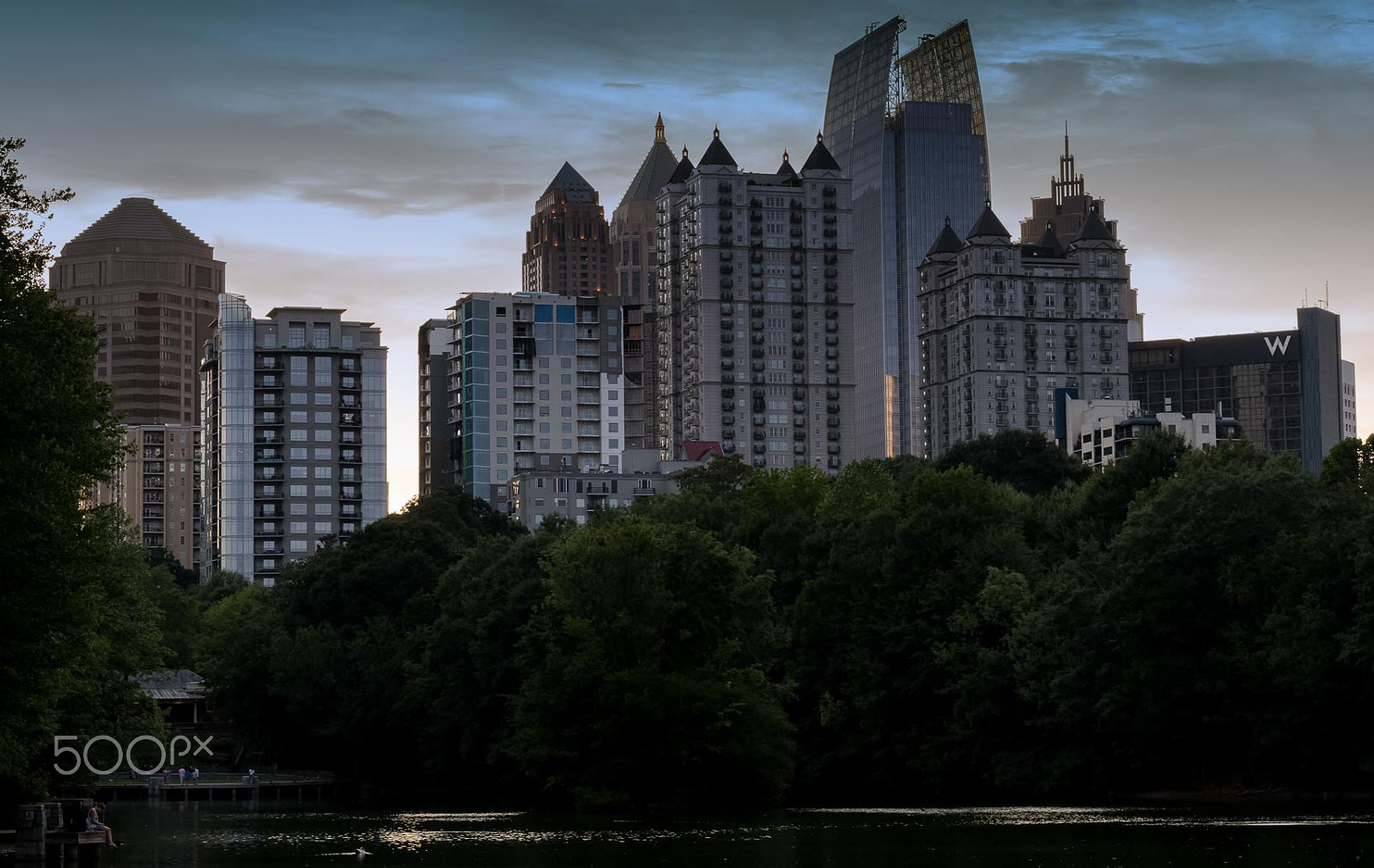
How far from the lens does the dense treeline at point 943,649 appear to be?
77250 mm

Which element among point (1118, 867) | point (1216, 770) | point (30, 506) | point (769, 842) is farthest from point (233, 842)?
point (1216, 770)

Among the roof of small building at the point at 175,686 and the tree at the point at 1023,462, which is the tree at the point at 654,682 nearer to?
the roof of small building at the point at 175,686

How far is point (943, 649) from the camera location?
288 ft

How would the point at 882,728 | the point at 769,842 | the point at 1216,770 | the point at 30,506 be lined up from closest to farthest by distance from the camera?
the point at 30,506
the point at 769,842
the point at 1216,770
the point at 882,728

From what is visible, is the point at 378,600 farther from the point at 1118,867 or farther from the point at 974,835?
the point at 1118,867

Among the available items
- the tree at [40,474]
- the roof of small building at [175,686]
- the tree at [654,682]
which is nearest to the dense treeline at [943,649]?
the tree at [654,682]

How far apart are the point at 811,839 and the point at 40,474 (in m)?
26.7

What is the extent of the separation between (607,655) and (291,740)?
1882 inches

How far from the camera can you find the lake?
52.2m

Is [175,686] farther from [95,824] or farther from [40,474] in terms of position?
[40,474]

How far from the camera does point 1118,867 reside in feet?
157

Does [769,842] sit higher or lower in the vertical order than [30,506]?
lower

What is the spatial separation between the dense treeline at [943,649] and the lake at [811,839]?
Answer: 17.6 feet

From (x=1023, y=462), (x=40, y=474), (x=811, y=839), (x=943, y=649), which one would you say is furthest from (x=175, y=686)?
(x=40, y=474)
